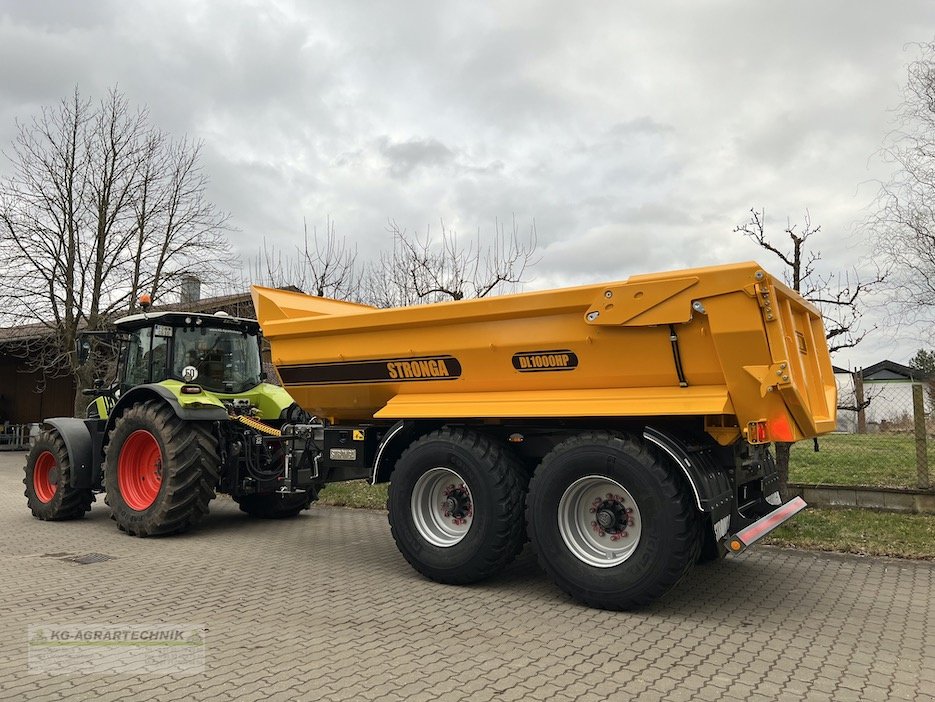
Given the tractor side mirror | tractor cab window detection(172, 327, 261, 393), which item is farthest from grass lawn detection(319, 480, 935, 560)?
the tractor side mirror

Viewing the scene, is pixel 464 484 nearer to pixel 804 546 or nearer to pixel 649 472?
pixel 649 472

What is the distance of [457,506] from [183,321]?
4450mm

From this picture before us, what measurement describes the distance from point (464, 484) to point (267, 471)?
3.11 m

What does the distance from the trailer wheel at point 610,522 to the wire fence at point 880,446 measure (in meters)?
4.56

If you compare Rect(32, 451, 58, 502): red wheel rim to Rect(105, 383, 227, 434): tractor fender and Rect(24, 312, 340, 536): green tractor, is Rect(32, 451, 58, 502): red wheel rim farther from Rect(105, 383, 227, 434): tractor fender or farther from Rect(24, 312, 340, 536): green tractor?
Rect(105, 383, 227, 434): tractor fender

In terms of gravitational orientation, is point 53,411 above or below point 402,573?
above

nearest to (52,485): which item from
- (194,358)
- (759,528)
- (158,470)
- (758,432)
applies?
(158,470)

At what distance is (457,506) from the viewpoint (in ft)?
18.0

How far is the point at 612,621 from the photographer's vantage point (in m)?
4.43

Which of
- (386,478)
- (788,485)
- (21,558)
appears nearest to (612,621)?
(386,478)

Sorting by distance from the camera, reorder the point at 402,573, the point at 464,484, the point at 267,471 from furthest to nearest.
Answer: the point at 267,471
the point at 402,573
the point at 464,484

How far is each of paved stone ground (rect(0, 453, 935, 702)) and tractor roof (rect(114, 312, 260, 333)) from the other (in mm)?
2597

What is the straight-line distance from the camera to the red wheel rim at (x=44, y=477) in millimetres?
8688

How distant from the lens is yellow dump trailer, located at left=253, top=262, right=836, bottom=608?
4.38m
